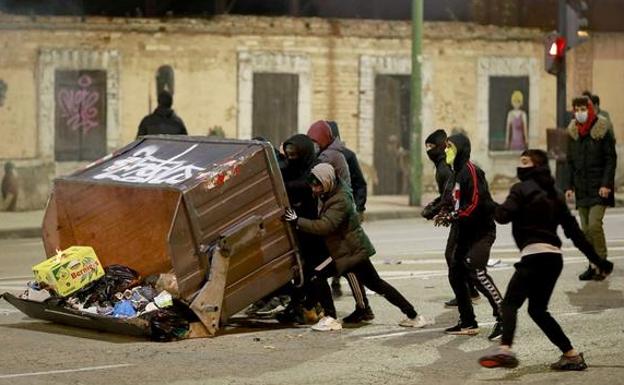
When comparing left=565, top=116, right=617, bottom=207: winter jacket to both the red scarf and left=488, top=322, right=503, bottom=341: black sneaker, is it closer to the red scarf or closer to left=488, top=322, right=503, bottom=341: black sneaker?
the red scarf

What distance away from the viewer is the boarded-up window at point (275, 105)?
2786 centimetres

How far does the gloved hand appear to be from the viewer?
41.9ft

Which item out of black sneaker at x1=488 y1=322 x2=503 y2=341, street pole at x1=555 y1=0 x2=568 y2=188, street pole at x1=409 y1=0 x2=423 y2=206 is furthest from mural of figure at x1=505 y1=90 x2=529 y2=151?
black sneaker at x1=488 y1=322 x2=503 y2=341

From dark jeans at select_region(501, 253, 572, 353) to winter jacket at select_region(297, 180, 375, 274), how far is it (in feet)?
6.95

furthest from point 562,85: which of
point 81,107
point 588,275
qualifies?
point 588,275

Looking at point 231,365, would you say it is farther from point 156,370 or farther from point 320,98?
point 320,98

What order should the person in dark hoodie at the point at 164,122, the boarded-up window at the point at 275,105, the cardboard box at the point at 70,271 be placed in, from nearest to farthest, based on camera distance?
the cardboard box at the point at 70,271 → the person in dark hoodie at the point at 164,122 → the boarded-up window at the point at 275,105

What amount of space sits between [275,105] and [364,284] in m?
15.2

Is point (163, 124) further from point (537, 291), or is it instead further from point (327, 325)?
point (537, 291)

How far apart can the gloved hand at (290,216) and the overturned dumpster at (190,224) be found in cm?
6

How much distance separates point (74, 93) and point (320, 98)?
4.51 m

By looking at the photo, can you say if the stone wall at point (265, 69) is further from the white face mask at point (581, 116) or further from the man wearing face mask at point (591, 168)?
the white face mask at point (581, 116)

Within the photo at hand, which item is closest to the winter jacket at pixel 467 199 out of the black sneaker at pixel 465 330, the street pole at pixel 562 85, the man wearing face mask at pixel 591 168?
the black sneaker at pixel 465 330

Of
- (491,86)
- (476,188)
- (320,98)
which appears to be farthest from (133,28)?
(476,188)
